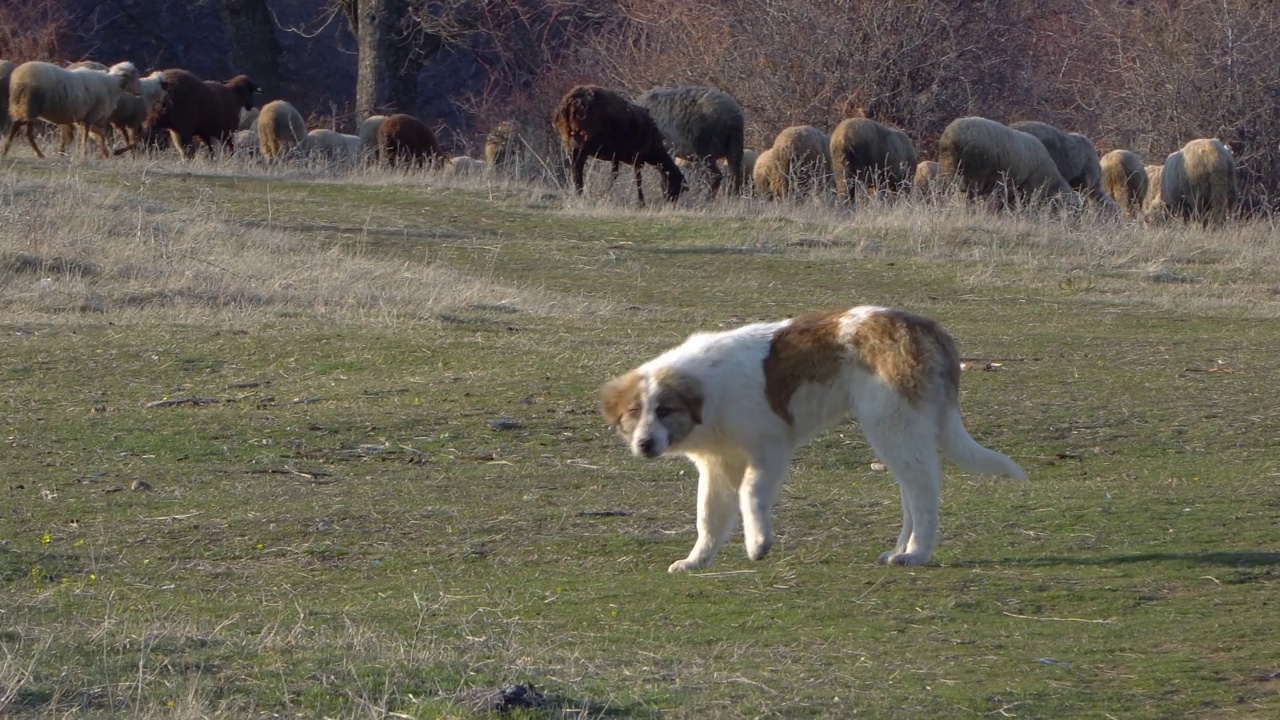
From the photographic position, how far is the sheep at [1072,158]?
27.2 meters

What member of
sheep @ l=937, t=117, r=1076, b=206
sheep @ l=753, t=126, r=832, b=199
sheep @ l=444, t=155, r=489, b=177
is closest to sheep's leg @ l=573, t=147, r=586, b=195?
sheep @ l=444, t=155, r=489, b=177

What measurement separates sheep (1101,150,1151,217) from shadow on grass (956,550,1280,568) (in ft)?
70.9

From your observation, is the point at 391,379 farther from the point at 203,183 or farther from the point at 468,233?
the point at 203,183

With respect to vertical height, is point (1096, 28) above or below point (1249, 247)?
above

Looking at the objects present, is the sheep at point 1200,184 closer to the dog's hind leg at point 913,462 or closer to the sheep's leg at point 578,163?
the sheep's leg at point 578,163

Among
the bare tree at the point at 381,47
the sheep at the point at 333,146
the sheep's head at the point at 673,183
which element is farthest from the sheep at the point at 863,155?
the bare tree at the point at 381,47

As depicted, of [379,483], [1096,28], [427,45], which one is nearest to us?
[379,483]

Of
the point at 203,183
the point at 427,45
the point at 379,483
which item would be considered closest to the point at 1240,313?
the point at 379,483

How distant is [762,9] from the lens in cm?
3234

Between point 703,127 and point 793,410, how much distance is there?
65.4 ft

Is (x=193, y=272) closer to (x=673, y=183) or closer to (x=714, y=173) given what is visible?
(x=673, y=183)

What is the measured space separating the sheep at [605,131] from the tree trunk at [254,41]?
18.2 metres

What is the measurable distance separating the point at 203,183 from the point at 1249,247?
1346 cm

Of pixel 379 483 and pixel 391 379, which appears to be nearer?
pixel 379 483
